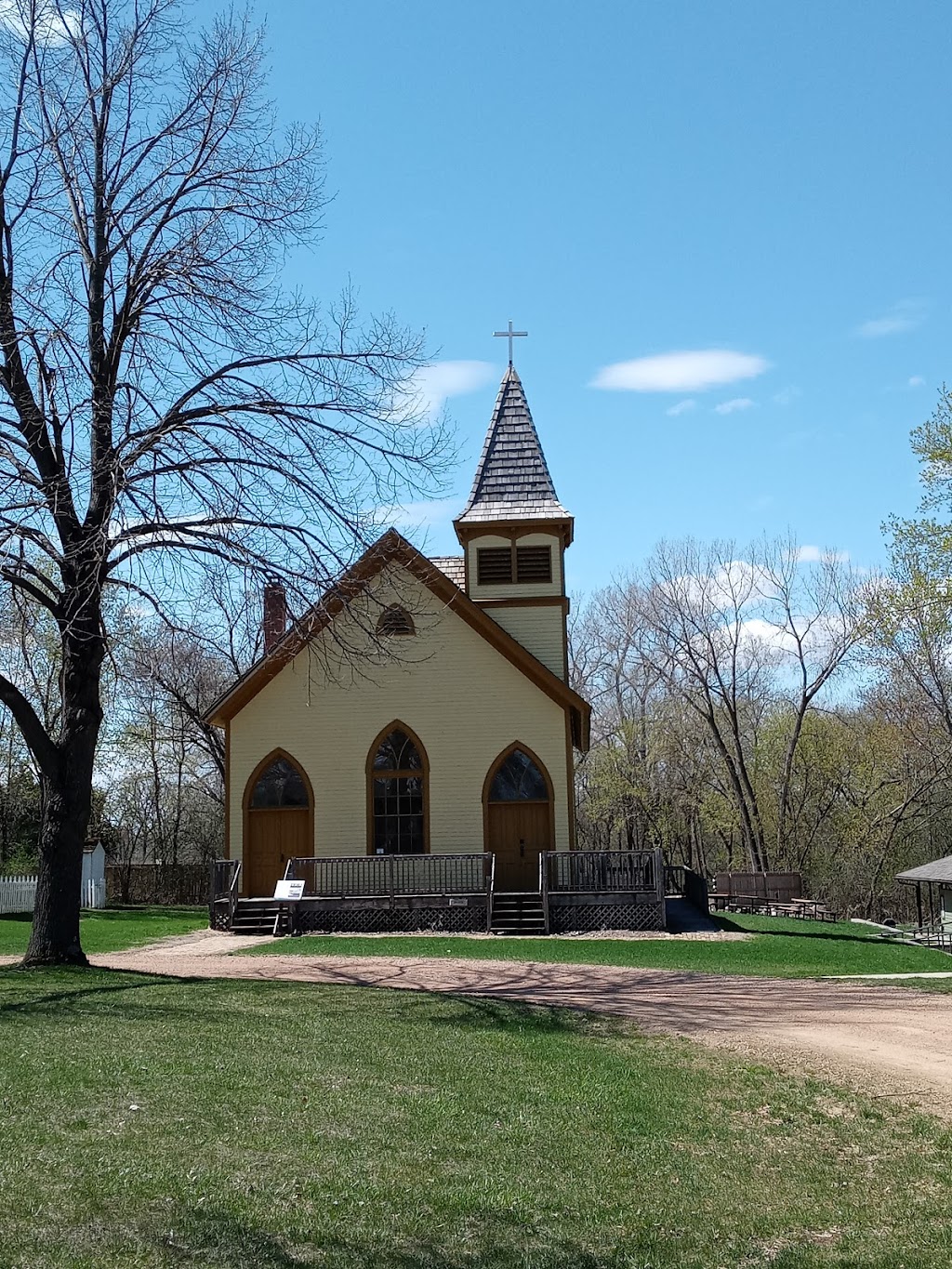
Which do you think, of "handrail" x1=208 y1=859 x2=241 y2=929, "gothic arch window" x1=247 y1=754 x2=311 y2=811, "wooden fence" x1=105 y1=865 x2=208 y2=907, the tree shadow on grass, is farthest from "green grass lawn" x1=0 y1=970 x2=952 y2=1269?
"wooden fence" x1=105 y1=865 x2=208 y2=907

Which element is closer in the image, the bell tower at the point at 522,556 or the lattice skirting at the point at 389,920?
the lattice skirting at the point at 389,920

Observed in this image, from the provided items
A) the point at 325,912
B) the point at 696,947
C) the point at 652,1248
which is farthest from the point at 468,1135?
the point at 325,912

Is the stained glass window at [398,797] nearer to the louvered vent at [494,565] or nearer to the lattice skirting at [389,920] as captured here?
the lattice skirting at [389,920]

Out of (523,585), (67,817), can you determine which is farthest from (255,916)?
(67,817)

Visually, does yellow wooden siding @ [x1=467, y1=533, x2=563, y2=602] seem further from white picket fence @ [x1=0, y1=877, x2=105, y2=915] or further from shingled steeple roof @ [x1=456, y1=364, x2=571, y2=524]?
white picket fence @ [x1=0, y1=877, x2=105, y2=915]

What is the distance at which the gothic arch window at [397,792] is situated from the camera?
2725cm

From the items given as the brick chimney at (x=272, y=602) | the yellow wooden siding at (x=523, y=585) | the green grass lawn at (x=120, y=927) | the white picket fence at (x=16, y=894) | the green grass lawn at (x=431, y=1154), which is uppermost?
the yellow wooden siding at (x=523, y=585)

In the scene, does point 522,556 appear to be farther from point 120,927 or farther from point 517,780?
point 120,927

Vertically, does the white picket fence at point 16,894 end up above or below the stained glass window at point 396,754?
below

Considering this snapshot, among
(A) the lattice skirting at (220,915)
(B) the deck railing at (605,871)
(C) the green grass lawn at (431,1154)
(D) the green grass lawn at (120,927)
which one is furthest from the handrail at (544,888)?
(C) the green grass lawn at (431,1154)

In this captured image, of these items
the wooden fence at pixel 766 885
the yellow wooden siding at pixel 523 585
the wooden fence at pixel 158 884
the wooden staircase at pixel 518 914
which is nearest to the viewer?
the wooden staircase at pixel 518 914

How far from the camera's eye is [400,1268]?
621 cm

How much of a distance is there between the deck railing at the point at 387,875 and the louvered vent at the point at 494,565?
6971 mm

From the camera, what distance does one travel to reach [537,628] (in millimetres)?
29359
